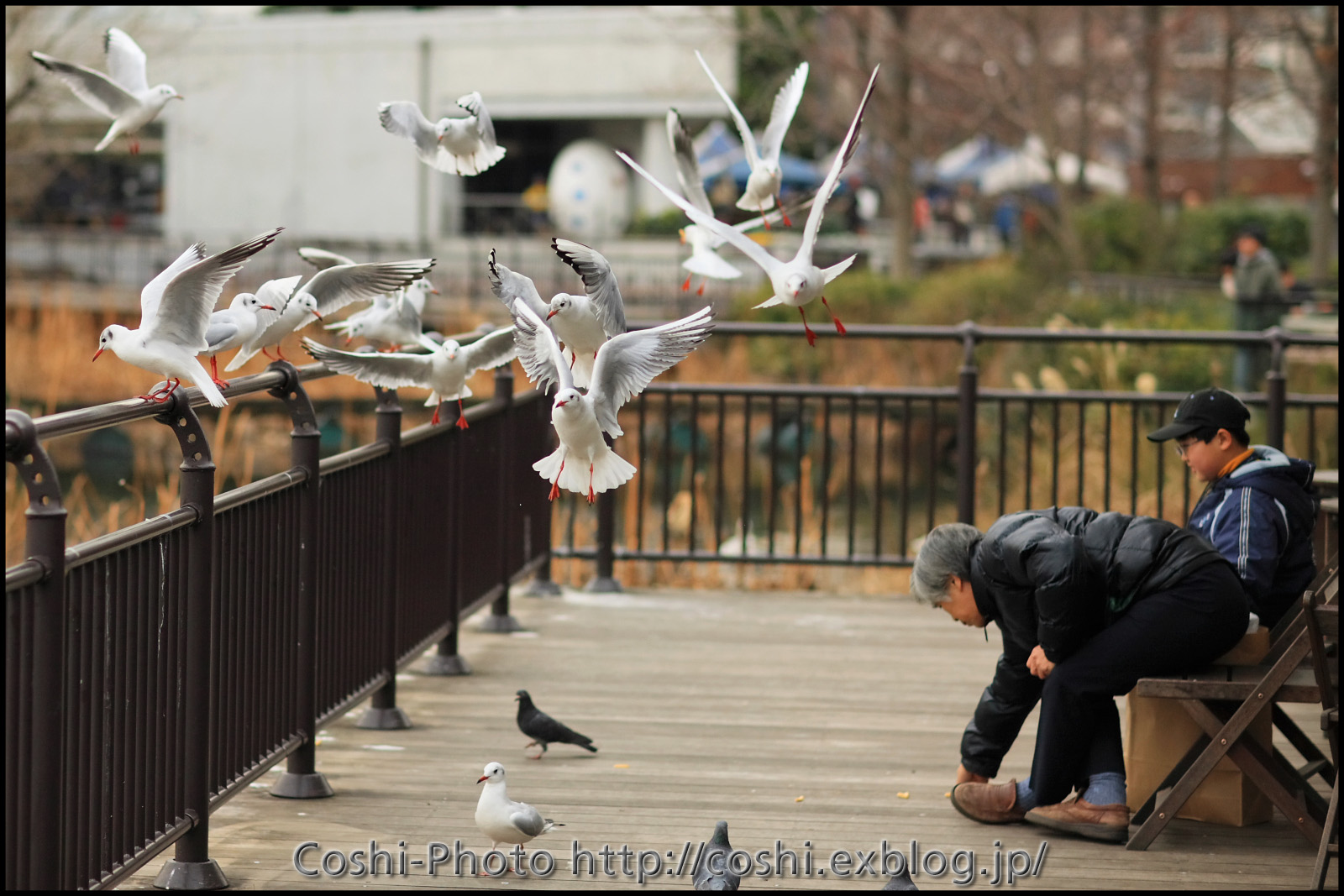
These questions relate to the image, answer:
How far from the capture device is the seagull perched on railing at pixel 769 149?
334 centimetres

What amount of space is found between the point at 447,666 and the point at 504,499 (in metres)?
1.02

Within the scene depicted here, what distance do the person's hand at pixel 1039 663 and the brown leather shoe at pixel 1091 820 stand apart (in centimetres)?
42

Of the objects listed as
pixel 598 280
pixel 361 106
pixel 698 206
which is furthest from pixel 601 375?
pixel 361 106

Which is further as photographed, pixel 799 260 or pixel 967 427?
pixel 967 427

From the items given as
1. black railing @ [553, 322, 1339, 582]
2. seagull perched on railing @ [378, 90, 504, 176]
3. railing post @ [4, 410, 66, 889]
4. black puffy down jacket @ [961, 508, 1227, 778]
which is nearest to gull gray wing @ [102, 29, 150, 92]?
seagull perched on railing @ [378, 90, 504, 176]

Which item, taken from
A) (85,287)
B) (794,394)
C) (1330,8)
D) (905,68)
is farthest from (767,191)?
(85,287)

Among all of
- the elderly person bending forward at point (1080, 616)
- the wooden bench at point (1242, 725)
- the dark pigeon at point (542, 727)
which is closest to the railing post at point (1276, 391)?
the wooden bench at point (1242, 725)

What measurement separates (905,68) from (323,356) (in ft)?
75.8

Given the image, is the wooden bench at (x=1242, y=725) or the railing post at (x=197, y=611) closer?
the railing post at (x=197, y=611)

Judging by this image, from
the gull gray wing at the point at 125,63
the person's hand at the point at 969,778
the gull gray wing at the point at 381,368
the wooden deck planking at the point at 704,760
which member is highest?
the gull gray wing at the point at 125,63

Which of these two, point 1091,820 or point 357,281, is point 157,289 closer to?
point 357,281

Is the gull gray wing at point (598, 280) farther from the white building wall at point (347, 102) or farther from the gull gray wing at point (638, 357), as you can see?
the white building wall at point (347, 102)

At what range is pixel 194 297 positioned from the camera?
3.56 m

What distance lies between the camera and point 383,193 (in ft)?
131
